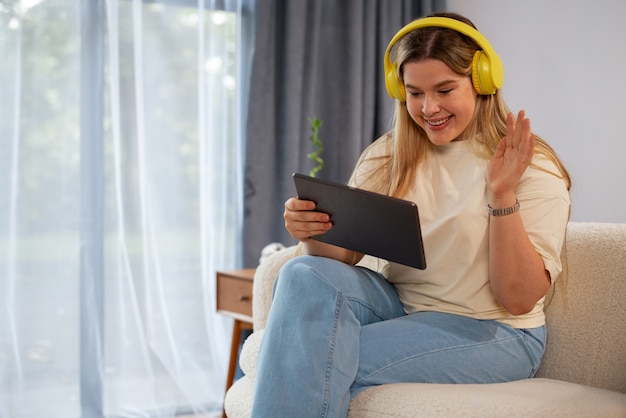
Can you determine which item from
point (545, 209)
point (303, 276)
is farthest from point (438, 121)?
point (303, 276)

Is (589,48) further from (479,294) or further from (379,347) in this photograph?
(379,347)

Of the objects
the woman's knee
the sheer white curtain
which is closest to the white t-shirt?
the woman's knee

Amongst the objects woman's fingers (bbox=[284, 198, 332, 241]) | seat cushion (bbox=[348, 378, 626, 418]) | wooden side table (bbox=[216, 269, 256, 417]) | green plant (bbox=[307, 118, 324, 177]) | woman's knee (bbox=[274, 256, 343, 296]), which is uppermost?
green plant (bbox=[307, 118, 324, 177])

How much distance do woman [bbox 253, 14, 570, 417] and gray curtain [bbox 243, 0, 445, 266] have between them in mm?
1316

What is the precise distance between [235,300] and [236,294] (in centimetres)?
2

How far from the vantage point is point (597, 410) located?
1.24 metres

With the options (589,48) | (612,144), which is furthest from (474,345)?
(589,48)

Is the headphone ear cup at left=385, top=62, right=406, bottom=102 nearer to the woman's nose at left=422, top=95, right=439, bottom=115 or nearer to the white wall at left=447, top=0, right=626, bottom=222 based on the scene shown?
the woman's nose at left=422, top=95, right=439, bottom=115

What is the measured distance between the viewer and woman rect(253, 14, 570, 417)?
127 cm

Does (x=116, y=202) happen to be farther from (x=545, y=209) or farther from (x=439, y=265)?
(x=545, y=209)

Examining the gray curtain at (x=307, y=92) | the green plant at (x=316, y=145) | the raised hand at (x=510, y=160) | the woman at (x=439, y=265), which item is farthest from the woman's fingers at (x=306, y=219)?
the gray curtain at (x=307, y=92)

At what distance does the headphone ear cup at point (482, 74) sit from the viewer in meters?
1.46

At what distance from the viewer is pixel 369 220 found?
4.39ft

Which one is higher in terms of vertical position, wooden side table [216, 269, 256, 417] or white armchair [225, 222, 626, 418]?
white armchair [225, 222, 626, 418]
